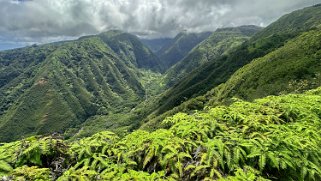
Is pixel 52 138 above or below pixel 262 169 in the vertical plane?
above

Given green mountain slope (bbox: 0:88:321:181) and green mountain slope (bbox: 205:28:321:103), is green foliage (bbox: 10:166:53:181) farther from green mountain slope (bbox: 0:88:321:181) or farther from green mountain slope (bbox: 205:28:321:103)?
green mountain slope (bbox: 205:28:321:103)

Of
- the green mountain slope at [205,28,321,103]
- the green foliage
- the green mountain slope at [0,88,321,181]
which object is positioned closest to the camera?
the green foliage

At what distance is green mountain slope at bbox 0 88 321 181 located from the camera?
742cm

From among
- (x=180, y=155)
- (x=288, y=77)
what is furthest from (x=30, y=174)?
(x=288, y=77)

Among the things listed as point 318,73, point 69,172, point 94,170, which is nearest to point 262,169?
point 94,170

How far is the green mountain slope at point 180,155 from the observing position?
7418 mm

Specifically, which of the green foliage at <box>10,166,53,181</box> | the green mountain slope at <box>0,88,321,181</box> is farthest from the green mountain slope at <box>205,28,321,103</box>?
the green foliage at <box>10,166,53,181</box>

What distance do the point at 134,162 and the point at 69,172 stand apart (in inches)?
64.9

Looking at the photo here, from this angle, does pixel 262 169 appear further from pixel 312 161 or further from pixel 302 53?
pixel 302 53

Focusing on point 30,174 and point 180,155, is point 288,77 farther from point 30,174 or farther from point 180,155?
point 30,174

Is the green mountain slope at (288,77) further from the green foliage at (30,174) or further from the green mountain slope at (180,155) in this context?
the green foliage at (30,174)

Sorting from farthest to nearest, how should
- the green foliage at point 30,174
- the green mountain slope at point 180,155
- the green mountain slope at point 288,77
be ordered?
1. the green mountain slope at point 288,77
2. the green mountain slope at point 180,155
3. the green foliage at point 30,174

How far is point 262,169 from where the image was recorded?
7.92m

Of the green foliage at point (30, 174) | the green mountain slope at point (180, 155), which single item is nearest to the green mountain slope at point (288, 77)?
the green mountain slope at point (180, 155)
